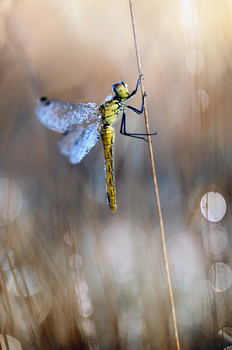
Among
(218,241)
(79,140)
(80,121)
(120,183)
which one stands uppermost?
(80,121)

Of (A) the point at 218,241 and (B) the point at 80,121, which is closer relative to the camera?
(B) the point at 80,121

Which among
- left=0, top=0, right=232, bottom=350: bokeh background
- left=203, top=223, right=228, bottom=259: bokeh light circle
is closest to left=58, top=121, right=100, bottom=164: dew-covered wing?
left=0, top=0, right=232, bottom=350: bokeh background

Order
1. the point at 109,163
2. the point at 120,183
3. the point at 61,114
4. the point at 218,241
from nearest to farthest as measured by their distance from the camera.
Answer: the point at 109,163, the point at 61,114, the point at 218,241, the point at 120,183

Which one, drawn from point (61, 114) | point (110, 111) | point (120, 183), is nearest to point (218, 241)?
point (120, 183)

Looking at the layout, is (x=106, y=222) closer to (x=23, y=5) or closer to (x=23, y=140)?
(x=23, y=140)

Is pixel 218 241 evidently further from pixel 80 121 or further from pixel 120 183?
pixel 80 121
